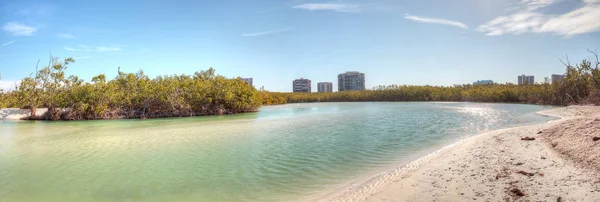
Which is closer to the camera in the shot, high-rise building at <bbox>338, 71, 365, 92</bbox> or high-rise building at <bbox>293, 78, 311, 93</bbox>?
high-rise building at <bbox>338, 71, 365, 92</bbox>

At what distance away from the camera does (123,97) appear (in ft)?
113

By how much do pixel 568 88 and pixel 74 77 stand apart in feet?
194

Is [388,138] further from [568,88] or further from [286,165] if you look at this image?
[568,88]

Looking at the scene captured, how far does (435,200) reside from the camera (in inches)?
206

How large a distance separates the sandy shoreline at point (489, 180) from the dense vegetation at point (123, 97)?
32.5 meters

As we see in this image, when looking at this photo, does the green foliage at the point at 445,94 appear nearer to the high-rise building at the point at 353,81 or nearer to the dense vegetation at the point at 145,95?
the dense vegetation at the point at 145,95

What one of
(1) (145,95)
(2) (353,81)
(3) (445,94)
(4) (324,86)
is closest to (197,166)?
(1) (145,95)

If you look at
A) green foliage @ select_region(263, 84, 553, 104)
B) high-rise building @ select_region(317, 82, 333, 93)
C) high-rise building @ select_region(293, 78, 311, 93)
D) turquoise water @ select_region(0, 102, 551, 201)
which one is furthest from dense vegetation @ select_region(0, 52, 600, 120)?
high-rise building @ select_region(317, 82, 333, 93)

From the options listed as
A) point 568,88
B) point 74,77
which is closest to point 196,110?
point 74,77

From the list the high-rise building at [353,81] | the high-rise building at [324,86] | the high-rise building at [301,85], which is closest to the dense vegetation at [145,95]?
the high-rise building at [353,81]

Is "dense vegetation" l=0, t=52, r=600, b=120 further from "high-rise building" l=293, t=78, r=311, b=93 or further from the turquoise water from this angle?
"high-rise building" l=293, t=78, r=311, b=93

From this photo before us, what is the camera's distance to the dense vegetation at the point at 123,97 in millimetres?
32719

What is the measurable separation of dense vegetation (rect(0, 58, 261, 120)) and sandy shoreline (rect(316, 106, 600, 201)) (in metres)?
32.5

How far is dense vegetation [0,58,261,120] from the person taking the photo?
107 feet
